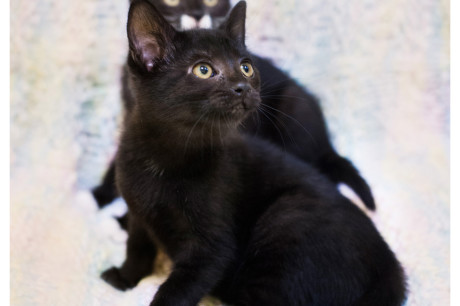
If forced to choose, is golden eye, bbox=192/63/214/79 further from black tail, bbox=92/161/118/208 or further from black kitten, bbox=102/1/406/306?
black tail, bbox=92/161/118/208

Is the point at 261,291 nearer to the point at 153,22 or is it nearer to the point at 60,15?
the point at 153,22

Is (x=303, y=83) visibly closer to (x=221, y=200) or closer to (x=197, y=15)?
(x=197, y=15)

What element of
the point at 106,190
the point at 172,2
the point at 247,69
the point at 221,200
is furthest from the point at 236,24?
the point at 106,190

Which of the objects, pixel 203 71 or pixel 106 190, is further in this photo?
pixel 106 190

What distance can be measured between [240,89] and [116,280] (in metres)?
0.67

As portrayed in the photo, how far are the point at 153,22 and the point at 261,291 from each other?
0.67 meters

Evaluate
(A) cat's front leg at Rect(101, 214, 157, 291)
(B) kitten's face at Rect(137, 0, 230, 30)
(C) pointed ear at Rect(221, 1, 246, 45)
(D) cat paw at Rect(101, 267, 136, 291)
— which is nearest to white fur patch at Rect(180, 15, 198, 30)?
(B) kitten's face at Rect(137, 0, 230, 30)

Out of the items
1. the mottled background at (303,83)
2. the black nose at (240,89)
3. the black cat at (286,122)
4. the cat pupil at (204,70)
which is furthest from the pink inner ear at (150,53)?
the mottled background at (303,83)

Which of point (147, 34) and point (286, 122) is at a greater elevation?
point (147, 34)

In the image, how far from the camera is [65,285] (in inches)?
55.5

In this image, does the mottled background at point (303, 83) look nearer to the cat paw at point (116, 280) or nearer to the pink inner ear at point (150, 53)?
the cat paw at point (116, 280)

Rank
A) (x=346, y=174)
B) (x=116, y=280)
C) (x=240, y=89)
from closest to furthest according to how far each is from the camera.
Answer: (x=240, y=89) → (x=116, y=280) → (x=346, y=174)

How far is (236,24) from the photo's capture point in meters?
1.33

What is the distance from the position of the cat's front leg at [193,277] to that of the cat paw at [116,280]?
264mm
